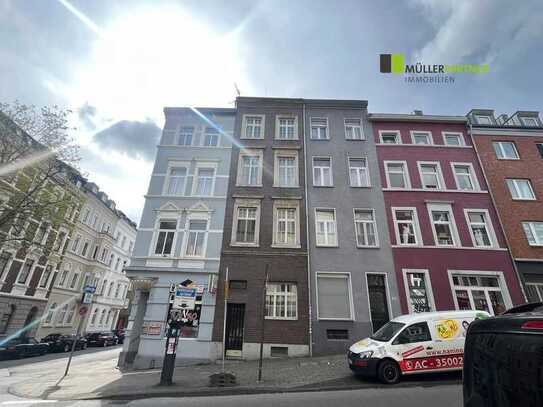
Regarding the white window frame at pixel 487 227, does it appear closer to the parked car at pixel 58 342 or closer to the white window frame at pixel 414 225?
the white window frame at pixel 414 225

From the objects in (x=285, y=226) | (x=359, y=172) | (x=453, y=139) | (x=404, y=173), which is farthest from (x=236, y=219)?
(x=453, y=139)

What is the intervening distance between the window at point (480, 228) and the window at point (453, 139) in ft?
17.6

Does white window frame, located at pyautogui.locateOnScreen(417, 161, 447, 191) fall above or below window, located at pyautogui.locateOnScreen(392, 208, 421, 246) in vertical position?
above

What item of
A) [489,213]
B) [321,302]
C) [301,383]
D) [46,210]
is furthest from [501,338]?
[46,210]

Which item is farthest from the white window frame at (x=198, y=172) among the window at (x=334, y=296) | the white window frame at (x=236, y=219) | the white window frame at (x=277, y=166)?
the window at (x=334, y=296)

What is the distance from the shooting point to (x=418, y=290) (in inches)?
518

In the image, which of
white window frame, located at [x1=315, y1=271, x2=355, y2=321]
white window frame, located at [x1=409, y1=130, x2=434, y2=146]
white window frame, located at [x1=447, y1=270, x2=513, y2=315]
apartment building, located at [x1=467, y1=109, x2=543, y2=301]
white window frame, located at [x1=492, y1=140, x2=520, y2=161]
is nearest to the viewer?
white window frame, located at [x1=315, y1=271, x2=355, y2=321]

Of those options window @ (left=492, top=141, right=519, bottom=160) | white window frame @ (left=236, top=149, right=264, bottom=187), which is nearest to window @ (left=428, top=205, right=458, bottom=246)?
window @ (left=492, top=141, right=519, bottom=160)

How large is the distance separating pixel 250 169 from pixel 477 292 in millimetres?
14784

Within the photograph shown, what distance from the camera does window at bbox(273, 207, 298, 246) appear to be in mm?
14305

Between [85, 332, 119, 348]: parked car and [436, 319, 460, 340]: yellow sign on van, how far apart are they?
2975 centimetres

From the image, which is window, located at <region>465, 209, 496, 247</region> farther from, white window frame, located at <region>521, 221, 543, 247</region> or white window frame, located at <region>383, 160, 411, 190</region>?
white window frame, located at <region>383, 160, 411, 190</region>

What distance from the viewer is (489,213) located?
14.9m

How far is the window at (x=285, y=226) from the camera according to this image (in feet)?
46.9
